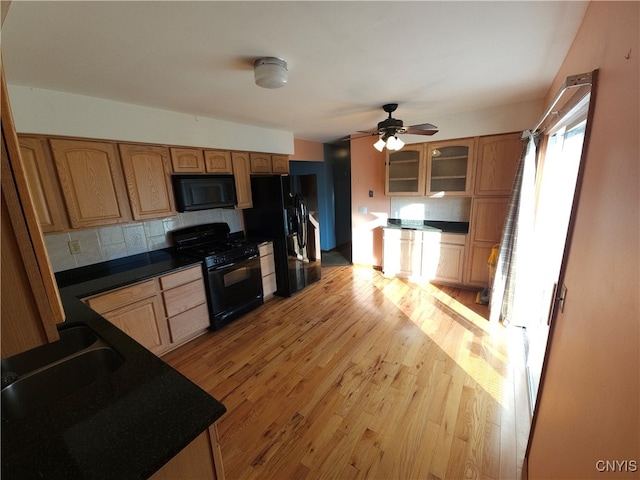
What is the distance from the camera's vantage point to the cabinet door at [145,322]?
2.19 m

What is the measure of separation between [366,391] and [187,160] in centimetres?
281

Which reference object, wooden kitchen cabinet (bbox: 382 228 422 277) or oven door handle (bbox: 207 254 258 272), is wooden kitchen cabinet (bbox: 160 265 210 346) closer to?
oven door handle (bbox: 207 254 258 272)

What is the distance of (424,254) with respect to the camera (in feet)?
12.7

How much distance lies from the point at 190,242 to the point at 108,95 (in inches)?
60.1

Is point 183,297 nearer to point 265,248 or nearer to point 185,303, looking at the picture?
point 185,303

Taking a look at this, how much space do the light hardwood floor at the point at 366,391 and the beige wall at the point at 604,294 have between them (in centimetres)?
56

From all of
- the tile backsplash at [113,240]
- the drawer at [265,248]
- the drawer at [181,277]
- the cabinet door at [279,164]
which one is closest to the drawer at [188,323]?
the drawer at [181,277]

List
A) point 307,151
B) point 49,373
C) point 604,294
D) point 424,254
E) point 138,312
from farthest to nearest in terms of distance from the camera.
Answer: point 307,151
point 424,254
point 138,312
point 49,373
point 604,294

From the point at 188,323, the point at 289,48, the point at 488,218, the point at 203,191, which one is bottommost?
the point at 188,323

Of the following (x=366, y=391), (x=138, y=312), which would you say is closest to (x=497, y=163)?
(x=366, y=391)

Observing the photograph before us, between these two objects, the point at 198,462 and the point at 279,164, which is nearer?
the point at 198,462

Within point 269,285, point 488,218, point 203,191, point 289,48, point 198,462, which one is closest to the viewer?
point 198,462

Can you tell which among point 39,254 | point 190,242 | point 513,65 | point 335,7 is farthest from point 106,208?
point 513,65

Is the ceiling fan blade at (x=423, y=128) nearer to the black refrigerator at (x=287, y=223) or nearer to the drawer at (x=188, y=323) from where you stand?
the black refrigerator at (x=287, y=223)
